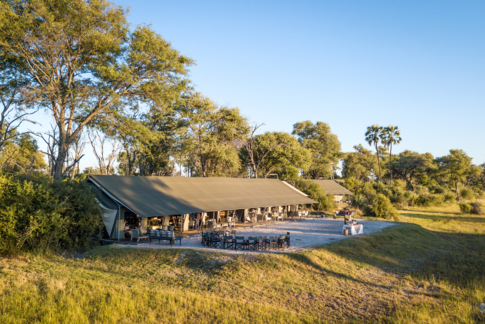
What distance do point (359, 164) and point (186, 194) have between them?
2760 inches

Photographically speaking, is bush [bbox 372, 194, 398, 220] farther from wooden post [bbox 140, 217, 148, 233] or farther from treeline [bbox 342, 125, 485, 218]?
wooden post [bbox 140, 217, 148, 233]

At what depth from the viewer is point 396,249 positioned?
17.7m

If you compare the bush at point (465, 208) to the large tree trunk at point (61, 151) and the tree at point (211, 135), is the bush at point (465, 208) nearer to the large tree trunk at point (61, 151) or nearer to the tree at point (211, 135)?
the tree at point (211, 135)

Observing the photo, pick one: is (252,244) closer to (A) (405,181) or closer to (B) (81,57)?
(B) (81,57)

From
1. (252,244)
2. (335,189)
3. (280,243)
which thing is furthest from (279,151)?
(252,244)

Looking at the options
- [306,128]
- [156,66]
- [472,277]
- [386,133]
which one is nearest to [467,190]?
[386,133]

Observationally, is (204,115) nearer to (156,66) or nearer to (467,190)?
(156,66)

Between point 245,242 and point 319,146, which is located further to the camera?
point 319,146

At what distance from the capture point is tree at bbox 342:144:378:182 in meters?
80.2

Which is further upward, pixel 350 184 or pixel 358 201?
pixel 350 184

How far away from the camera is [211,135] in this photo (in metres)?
42.2

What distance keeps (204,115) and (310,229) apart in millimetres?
24042

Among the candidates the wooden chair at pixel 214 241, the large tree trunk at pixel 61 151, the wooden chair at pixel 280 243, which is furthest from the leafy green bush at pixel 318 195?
the large tree trunk at pixel 61 151

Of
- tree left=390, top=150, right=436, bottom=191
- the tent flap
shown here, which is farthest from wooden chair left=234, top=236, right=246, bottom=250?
tree left=390, top=150, right=436, bottom=191
